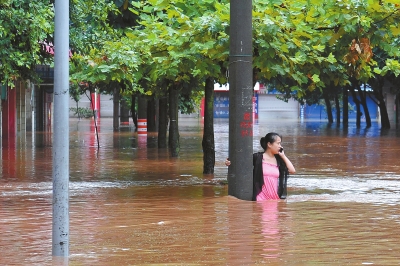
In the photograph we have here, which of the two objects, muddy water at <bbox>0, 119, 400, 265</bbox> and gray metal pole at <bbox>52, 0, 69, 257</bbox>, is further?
muddy water at <bbox>0, 119, 400, 265</bbox>

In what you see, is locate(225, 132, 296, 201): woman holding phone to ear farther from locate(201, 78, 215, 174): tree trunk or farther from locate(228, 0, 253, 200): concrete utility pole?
locate(201, 78, 215, 174): tree trunk

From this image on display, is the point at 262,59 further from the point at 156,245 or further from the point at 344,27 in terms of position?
the point at 156,245

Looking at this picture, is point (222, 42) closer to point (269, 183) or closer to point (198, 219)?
point (269, 183)

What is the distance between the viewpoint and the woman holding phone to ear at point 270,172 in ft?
41.3

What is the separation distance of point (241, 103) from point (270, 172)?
110 centimetres

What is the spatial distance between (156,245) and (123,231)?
3.69 feet

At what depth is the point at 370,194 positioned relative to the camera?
14.4 m

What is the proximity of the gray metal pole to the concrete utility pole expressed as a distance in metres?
4.88

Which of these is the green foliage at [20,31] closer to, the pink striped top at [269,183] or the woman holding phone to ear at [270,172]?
the woman holding phone to ear at [270,172]

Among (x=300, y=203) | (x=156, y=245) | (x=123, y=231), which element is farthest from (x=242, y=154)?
(x=156, y=245)

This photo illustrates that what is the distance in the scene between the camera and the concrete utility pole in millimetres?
12516

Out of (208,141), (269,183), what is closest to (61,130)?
(269,183)

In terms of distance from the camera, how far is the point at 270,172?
12.6m

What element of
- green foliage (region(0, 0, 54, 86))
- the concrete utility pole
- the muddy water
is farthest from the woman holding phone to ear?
green foliage (region(0, 0, 54, 86))
